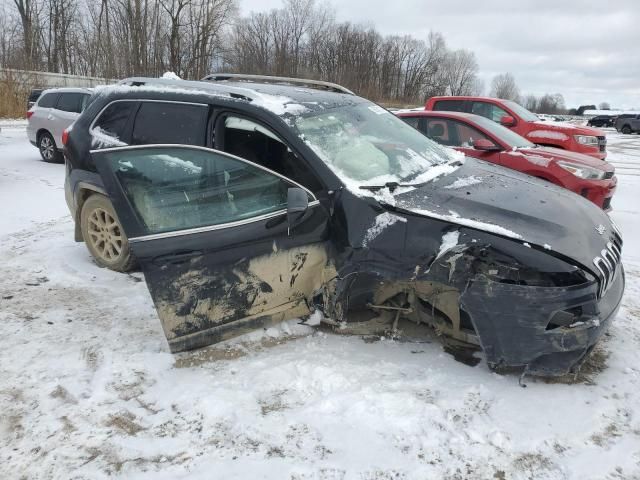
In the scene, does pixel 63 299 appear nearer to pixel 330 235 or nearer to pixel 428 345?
pixel 330 235

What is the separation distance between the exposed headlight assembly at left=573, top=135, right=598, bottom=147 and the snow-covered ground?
6.06 m

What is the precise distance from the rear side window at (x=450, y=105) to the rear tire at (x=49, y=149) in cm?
882

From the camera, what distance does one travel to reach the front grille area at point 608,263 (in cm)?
280

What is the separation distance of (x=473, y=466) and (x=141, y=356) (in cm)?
219

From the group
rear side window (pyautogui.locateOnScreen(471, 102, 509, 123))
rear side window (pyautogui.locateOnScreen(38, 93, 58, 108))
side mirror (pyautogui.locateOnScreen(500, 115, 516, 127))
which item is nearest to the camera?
side mirror (pyautogui.locateOnScreen(500, 115, 516, 127))

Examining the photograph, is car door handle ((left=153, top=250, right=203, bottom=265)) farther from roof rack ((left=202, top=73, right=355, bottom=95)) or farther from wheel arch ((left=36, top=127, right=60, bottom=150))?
wheel arch ((left=36, top=127, right=60, bottom=150))

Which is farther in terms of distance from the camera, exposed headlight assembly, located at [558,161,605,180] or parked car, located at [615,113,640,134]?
parked car, located at [615,113,640,134]

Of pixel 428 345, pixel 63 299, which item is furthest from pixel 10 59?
pixel 428 345

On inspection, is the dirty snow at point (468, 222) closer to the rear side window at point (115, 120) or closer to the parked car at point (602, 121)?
the rear side window at point (115, 120)

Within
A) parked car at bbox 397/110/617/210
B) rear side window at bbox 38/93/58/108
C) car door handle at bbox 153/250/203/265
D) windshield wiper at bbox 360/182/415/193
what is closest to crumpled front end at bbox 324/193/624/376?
windshield wiper at bbox 360/182/415/193

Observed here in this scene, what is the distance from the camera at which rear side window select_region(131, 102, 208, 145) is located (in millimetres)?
3598

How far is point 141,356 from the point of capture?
325 centimetres

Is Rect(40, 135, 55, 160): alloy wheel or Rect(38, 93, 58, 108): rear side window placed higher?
Rect(38, 93, 58, 108): rear side window

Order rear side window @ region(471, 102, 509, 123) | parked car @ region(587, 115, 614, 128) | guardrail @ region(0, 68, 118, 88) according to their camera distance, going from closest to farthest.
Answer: rear side window @ region(471, 102, 509, 123), guardrail @ region(0, 68, 118, 88), parked car @ region(587, 115, 614, 128)
